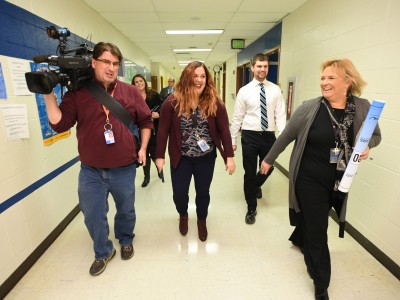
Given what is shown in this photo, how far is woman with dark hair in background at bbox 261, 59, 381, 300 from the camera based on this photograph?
1.42 metres

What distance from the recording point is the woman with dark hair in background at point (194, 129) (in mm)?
1851

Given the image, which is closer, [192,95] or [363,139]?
[363,139]

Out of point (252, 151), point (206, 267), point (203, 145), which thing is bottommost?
point (206, 267)

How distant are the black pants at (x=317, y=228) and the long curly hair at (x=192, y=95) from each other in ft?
2.72

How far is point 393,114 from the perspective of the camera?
1830 mm

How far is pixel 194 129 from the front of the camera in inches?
75.3

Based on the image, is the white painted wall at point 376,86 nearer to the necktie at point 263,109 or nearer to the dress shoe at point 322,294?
the dress shoe at point 322,294

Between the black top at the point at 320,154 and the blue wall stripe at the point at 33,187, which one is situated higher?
the black top at the point at 320,154

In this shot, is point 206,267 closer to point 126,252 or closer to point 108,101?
point 126,252

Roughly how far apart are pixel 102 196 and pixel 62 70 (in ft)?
2.71

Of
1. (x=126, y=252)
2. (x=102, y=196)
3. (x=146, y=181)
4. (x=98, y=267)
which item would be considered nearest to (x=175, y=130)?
(x=102, y=196)

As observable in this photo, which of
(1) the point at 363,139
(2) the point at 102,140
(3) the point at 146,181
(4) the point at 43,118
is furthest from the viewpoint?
(3) the point at 146,181

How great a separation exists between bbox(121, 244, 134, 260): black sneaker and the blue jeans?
0.10 m

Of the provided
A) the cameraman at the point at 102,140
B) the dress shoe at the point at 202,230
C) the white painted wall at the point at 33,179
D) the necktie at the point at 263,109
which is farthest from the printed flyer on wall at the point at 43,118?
the necktie at the point at 263,109
